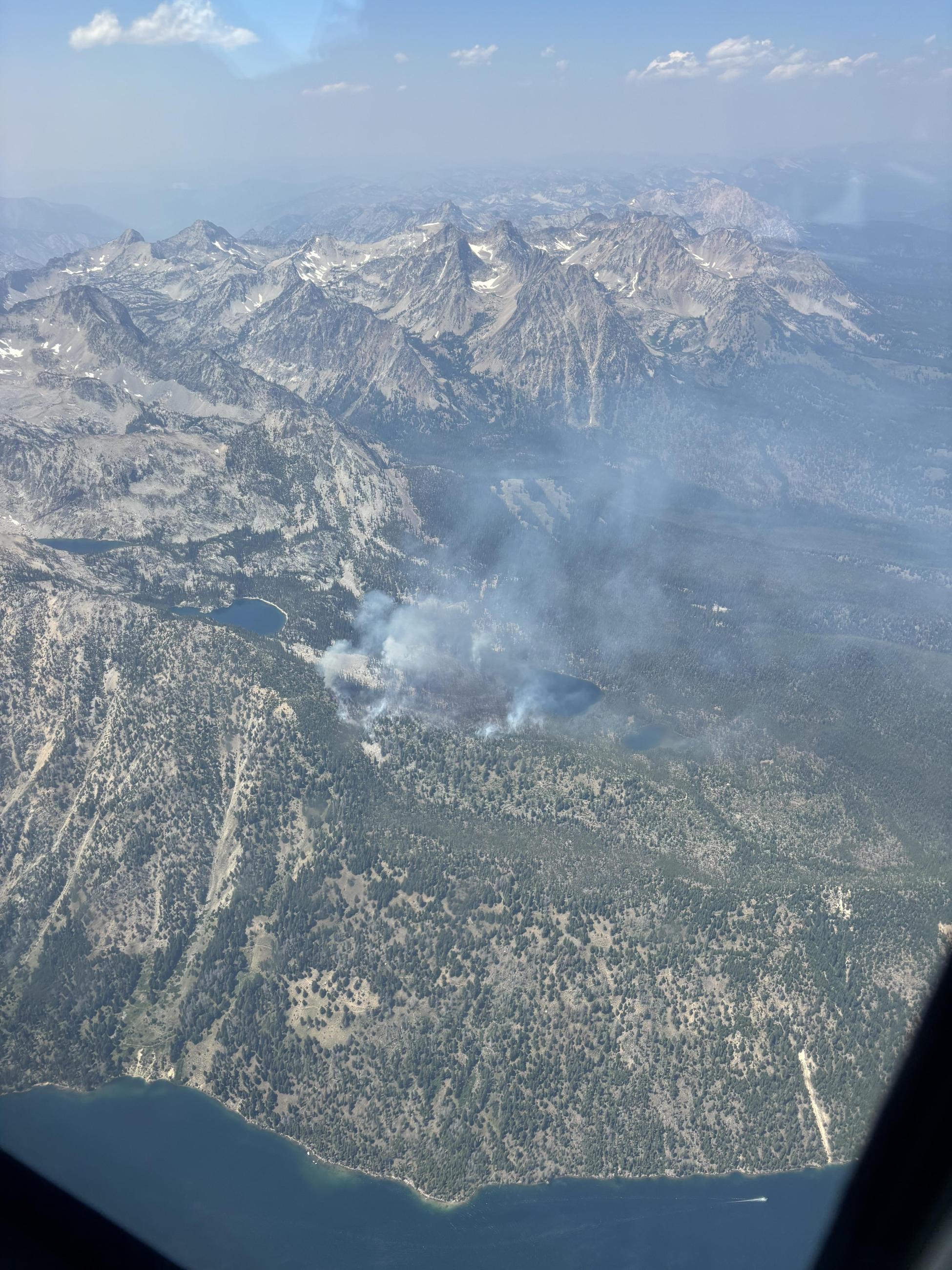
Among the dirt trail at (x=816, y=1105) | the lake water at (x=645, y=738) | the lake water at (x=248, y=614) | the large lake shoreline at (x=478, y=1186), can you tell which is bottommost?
the large lake shoreline at (x=478, y=1186)

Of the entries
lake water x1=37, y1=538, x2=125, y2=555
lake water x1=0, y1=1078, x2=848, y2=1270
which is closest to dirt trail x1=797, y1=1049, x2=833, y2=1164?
lake water x1=0, y1=1078, x2=848, y2=1270

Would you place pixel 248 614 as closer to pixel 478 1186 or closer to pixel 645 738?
pixel 645 738

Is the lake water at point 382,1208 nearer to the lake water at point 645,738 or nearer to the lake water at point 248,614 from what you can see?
the lake water at point 645,738

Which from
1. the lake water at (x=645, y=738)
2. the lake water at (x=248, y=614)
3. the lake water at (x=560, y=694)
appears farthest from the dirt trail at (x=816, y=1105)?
the lake water at (x=248, y=614)

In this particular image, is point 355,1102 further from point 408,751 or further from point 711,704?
point 711,704

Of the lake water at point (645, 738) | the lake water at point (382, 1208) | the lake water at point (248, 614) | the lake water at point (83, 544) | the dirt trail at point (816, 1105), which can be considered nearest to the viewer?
the lake water at point (382, 1208)

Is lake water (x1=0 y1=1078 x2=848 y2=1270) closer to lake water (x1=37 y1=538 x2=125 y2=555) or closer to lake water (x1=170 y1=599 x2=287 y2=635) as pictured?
lake water (x1=170 y1=599 x2=287 y2=635)
